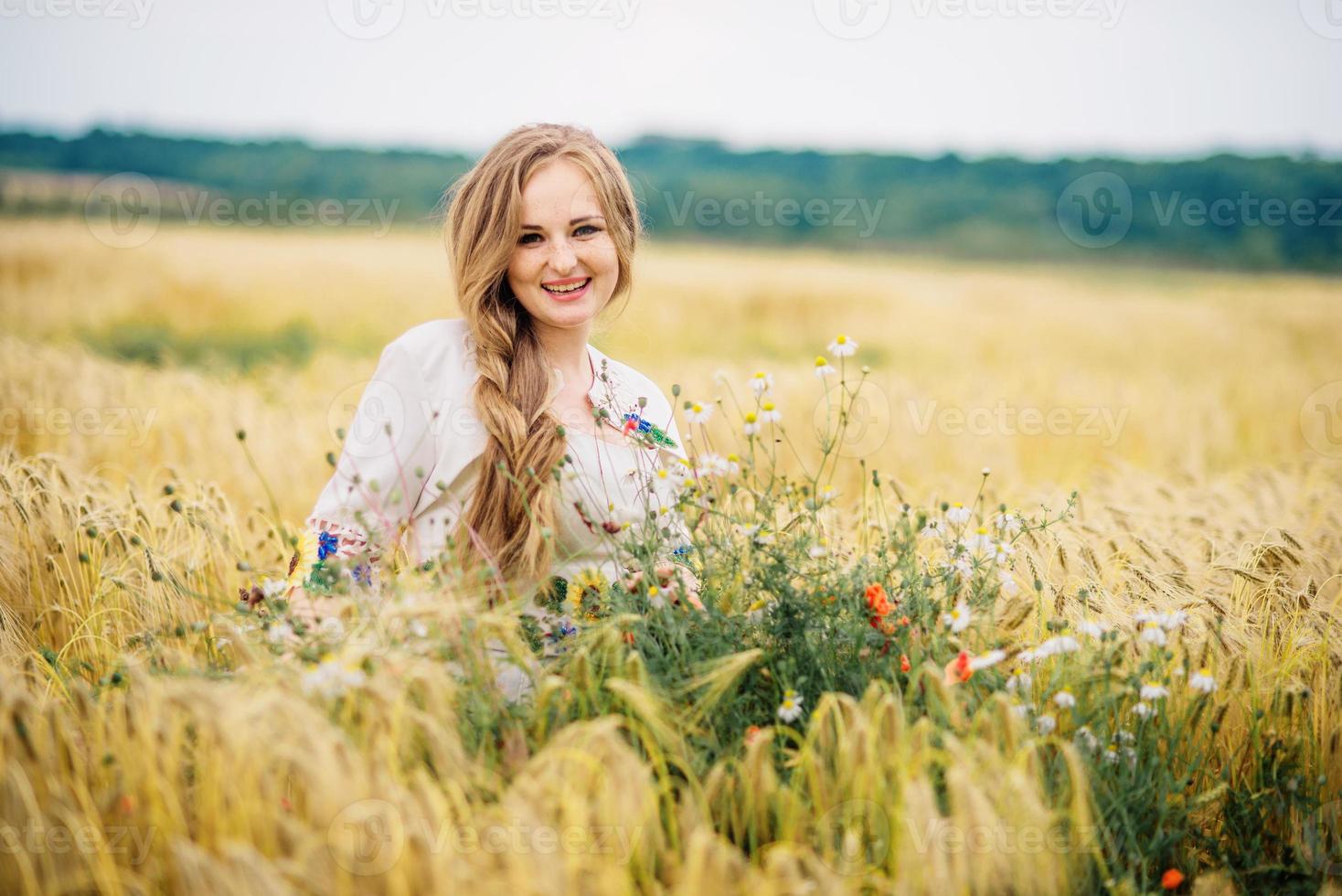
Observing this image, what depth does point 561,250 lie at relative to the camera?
2.64m

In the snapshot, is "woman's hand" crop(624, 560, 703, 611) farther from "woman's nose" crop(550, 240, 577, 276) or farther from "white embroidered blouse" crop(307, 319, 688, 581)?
"woman's nose" crop(550, 240, 577, 276)

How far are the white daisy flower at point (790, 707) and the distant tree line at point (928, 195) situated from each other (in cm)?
3035

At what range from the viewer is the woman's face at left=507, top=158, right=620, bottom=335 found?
2.65m

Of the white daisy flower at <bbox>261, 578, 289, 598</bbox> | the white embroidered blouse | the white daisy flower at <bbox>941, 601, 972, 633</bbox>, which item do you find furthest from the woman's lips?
the white daisy flower at <bbox>941, 601, 972, 633</bbox>

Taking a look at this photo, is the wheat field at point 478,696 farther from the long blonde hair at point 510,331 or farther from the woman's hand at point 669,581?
the long blonde hair at point 510,331

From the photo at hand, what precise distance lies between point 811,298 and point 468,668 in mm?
14769

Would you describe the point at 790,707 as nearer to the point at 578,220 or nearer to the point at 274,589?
the point at 274,589

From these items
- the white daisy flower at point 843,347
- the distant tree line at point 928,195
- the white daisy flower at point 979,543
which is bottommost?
the white daisy flower at point 979,543

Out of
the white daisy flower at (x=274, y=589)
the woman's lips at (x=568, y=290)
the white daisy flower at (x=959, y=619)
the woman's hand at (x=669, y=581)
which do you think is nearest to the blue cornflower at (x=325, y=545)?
the white daisy flower at (x=274, y=589)

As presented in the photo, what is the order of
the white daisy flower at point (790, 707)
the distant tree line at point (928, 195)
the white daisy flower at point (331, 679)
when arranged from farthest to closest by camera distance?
the distant tree line at point (928, 195)
the white daisy flower at point (790, 707)
the white daisy flower at point (331, 679)

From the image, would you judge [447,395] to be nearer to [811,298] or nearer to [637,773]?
[637,773]

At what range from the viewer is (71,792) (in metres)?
1.81

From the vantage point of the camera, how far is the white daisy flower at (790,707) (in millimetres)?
1987

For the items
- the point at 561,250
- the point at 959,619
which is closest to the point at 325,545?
the point at 561,250
